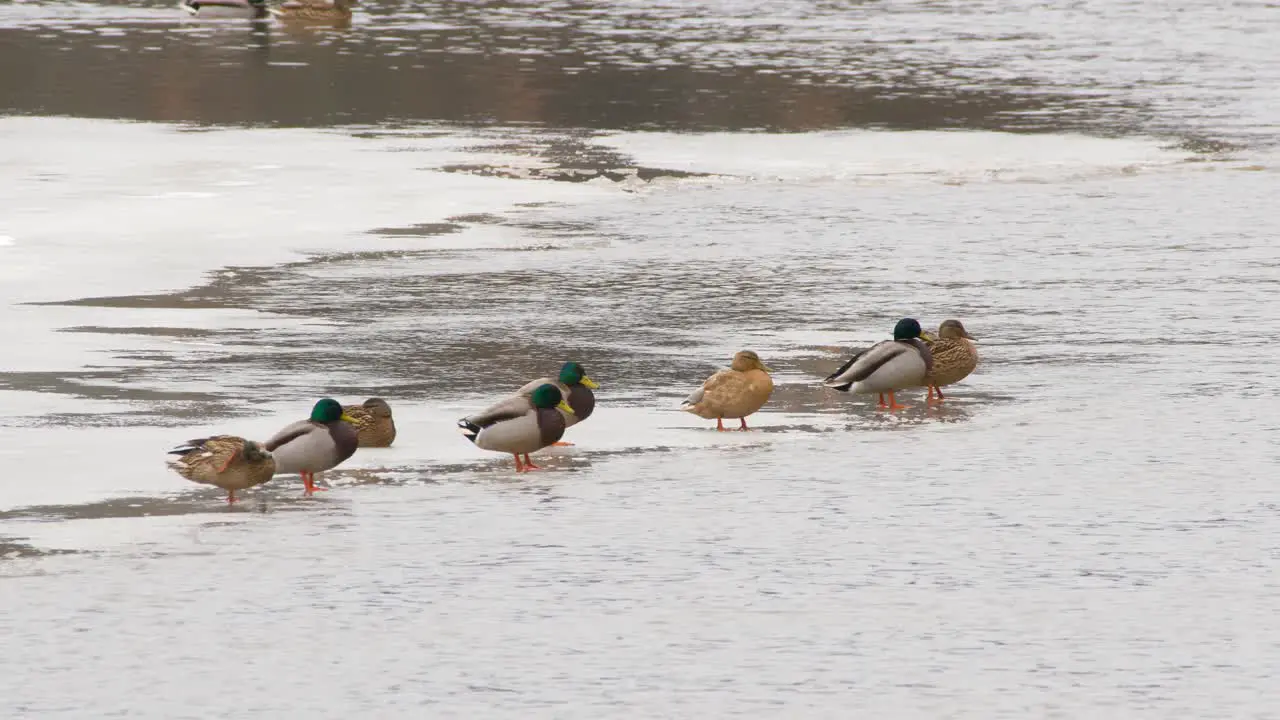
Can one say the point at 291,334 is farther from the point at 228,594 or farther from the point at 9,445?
the point at 228,594

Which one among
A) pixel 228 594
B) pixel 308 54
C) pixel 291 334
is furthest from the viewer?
pixel 308 54

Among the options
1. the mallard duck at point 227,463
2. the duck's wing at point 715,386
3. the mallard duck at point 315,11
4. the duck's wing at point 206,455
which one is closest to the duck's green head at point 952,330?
the duck's wing at point 715,386

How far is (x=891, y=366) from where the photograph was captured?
451 inches

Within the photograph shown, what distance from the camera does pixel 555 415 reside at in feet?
33.9

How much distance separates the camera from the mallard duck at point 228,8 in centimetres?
4653

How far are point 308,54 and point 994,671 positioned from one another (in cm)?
3007

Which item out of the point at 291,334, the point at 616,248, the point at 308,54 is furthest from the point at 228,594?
the point at 308,54

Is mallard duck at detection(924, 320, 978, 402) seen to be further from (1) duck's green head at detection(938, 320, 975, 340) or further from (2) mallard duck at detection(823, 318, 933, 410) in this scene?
(2) mallard duck at detection(823, 318, 933, 410)

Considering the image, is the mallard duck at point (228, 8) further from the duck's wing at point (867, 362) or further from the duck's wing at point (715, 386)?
the duck's wing at point (715, 386)

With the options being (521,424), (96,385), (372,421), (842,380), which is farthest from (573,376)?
(96,385)

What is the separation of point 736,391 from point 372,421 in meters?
1.74

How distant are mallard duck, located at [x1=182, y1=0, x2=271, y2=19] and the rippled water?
63.5ft

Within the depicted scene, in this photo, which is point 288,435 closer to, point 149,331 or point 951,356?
point 951,356

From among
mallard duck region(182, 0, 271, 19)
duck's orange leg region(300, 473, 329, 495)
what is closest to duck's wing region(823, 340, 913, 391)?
duck's orange leg region(300, 473, 329, 495)
